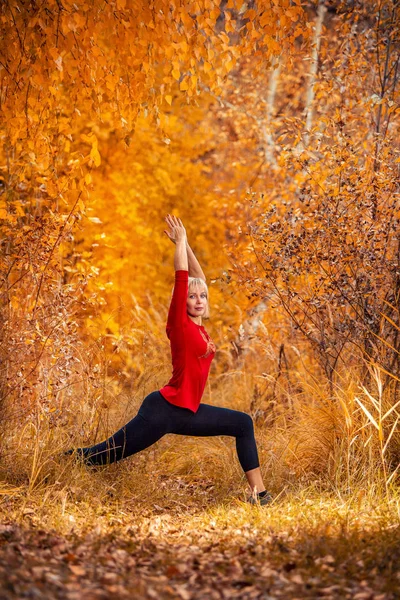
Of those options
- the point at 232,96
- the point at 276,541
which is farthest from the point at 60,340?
the point at 232,96

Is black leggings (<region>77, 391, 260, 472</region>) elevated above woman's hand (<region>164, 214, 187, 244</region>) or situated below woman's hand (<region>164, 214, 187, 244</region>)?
below

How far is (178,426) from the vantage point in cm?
510

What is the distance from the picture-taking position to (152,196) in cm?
1148

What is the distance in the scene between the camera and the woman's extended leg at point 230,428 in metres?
5.11

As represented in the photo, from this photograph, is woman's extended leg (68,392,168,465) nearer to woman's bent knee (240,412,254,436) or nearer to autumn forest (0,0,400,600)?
autumn forest (0,0,400,600)

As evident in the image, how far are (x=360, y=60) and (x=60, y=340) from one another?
370 centimetres

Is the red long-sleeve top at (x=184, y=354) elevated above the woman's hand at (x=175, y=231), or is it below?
below

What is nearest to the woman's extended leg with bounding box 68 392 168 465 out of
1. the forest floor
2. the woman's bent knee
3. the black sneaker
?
the forest floor

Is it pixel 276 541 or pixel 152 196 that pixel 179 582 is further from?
pixel 152 196

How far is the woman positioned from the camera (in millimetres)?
5078

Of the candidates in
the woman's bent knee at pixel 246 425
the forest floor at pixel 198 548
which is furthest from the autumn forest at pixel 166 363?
the woman's bent knee at pixel 246 425

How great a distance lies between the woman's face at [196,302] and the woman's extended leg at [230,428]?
0.59 meters

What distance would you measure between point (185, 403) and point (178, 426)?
0.16 meters

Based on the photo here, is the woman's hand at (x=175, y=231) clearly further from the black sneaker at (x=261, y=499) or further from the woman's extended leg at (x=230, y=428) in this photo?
the black sneaker at (x=261, y=499)
